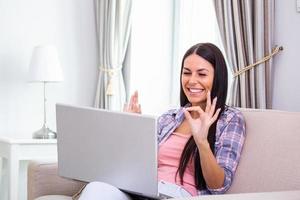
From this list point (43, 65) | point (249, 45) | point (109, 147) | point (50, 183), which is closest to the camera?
point (109, 147)

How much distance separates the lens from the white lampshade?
2.89m

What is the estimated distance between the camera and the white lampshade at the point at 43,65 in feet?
9.48

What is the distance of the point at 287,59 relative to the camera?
6.80 ft

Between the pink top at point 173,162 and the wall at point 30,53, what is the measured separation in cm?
148

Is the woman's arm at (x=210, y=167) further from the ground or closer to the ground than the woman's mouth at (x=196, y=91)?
closer to the ground

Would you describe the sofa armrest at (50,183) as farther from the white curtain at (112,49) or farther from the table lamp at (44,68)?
the white curtain at (112,49)

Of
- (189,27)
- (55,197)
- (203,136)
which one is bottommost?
(55,197)

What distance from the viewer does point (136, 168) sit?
4.81ft

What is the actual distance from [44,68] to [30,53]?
1.00 feet

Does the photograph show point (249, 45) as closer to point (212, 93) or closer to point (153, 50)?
point (212, 93)

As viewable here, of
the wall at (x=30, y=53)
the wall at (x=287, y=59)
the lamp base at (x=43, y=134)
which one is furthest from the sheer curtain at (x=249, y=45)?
the wall at (x=30, y=53)

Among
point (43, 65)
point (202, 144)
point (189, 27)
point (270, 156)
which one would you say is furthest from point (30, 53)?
point (270, 156)

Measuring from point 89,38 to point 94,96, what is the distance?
1.28 ft

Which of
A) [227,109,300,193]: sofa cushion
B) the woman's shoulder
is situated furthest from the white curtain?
[227,109,300,193]: sofa cushion
